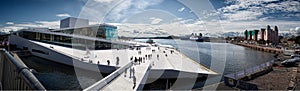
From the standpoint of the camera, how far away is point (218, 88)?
872cm

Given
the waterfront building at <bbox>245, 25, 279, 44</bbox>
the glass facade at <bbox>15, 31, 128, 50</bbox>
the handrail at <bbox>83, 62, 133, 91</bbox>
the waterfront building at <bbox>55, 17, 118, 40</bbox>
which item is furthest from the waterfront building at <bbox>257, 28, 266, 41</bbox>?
the handrail at <bbox>83, 62, 133, 91</bbox>

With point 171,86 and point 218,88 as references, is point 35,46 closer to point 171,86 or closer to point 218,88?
point 171,86

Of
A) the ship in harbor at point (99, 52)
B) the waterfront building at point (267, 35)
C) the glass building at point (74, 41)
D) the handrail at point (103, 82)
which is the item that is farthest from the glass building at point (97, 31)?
the waterfront building at point (267, 35)

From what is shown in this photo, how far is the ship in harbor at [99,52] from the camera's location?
12885mm

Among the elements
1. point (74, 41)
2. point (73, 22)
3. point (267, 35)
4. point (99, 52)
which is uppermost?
point (73, 22)

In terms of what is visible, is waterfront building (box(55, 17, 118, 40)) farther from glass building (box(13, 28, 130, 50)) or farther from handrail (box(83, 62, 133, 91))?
handrail (box(83, 62, 133, 91))

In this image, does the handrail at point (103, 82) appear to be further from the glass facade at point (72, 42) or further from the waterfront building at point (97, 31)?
the waterfront building at point (97, 31)

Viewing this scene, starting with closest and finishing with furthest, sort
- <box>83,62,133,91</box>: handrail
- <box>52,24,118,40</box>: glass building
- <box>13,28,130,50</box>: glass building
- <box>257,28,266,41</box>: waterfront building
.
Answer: <box>83,62,133,91</box>: handrail, <box>13,28,130,50</box>: glass building, <box>52,24,118,40</box>: glass building, <box>257,28,266,41</box>: waterfront building

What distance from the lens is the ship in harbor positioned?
42.3 ft

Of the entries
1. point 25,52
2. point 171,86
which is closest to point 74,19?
point 25,52

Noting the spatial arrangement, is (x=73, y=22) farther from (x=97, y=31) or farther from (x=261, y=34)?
(x=261, y=34)

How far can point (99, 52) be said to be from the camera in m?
20.7

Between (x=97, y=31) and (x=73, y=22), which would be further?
(x=73, y=22)

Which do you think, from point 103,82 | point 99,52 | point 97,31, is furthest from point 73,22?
point 103,82
